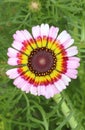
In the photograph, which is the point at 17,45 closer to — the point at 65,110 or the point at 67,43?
the point at 67,43

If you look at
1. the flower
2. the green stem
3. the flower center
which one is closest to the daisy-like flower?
the flower center

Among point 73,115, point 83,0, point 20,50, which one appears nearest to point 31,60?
point 20,50

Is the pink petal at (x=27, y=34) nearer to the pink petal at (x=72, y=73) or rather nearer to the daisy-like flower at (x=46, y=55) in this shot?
the daisy-like flower at (x=46, y=55)

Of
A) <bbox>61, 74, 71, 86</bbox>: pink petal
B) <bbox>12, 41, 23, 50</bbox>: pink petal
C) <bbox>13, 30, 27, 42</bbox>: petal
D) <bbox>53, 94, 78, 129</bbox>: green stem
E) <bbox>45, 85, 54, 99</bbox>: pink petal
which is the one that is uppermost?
<bbox>13, 30, 27, 42</bbox>: petal

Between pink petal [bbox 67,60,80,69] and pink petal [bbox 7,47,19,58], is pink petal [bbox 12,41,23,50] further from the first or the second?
pink petal [bbox 67,60,80,69]

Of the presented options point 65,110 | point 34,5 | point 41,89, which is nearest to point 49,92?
point 41,89

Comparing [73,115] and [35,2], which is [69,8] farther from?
[73,115]

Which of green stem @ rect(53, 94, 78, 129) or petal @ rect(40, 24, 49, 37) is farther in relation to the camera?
green stem @ rect(53, 94, 78, 129)
